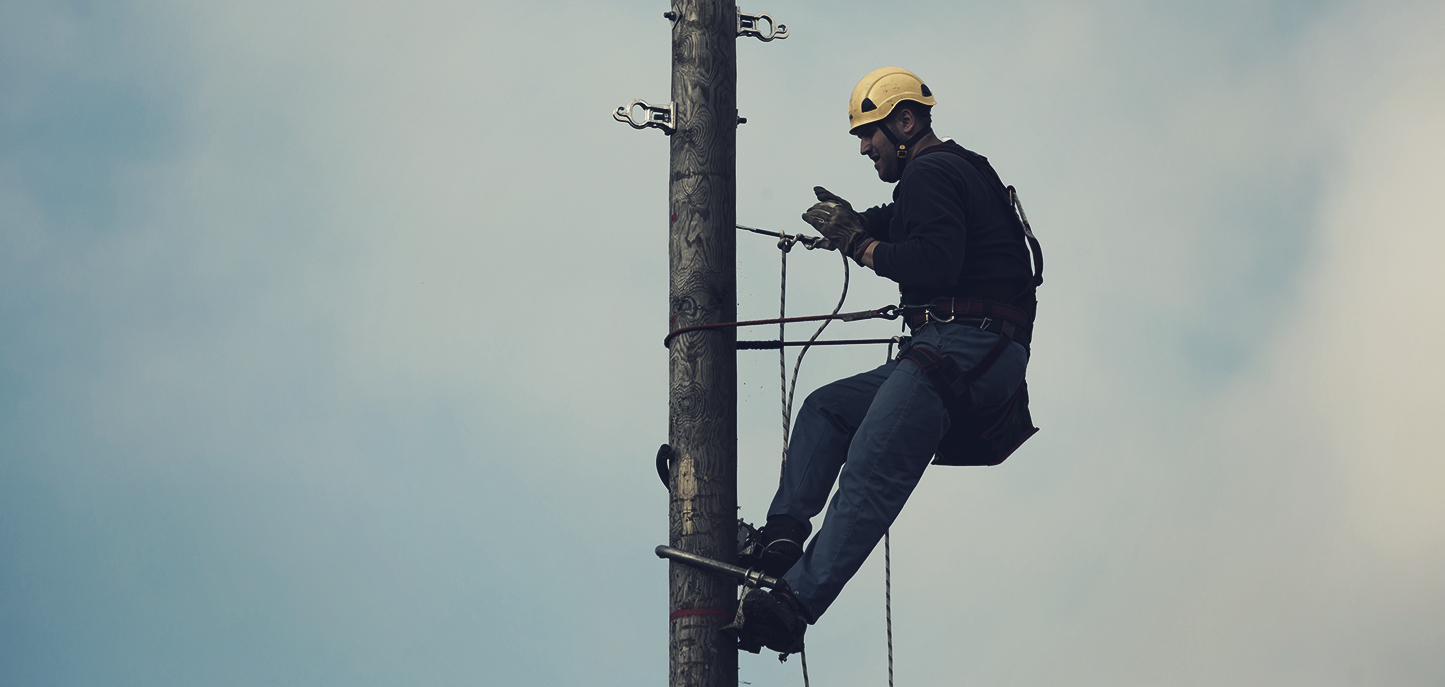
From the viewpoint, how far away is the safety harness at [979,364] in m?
4.99

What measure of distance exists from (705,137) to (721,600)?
176cm

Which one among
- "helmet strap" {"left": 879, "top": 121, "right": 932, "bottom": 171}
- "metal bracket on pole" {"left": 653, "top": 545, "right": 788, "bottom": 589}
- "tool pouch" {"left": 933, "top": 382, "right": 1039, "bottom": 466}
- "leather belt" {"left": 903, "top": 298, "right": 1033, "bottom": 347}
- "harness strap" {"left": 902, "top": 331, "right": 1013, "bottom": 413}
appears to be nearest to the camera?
"metal bracket on pole" {"left": 653, "top": 545, "right": 788, "bottom": 589}

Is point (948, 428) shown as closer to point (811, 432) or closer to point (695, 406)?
point (811, 432)

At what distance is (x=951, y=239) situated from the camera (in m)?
5.00

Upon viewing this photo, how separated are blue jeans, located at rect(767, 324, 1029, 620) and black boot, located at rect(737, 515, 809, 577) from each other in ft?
0.23

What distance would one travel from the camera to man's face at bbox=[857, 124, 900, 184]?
214 inches

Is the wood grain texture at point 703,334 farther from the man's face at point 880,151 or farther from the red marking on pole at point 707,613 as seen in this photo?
the man's face at point 880,151

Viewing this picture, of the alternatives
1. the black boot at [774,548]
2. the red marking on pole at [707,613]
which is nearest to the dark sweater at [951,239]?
the black boot at [774,548]

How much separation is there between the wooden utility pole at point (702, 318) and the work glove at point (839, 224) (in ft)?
1.07

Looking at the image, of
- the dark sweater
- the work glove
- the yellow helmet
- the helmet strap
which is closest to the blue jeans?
the dark sweater

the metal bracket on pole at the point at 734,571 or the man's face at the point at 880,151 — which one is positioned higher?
the man's face at the point at 880,151

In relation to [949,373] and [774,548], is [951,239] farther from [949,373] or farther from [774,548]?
[774,548]

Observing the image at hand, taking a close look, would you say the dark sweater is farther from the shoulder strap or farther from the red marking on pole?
the red marking on pole

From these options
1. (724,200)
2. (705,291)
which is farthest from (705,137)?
(705,291)
